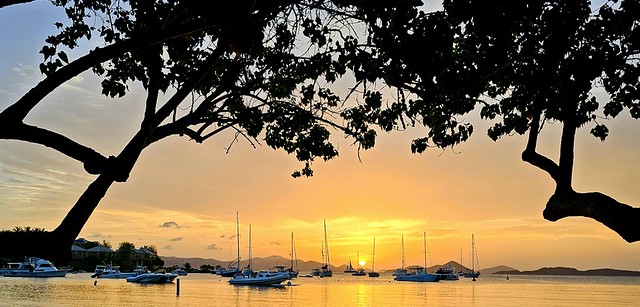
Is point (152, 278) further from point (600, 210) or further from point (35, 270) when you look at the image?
point (600, 210)

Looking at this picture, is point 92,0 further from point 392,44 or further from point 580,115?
point 580,115

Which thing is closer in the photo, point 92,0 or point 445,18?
point 445,18


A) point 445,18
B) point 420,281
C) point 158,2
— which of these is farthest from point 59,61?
point 420,281

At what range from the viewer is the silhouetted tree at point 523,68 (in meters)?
6.15

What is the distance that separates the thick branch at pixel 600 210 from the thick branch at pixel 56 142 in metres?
4.49

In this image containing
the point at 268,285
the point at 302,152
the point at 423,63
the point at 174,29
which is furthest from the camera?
the point at 268,285

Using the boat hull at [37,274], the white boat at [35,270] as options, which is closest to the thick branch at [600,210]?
the white boat at [35,270]

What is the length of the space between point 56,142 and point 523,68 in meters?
6.02

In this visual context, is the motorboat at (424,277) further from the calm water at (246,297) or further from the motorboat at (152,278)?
the motorboat at (152,278)

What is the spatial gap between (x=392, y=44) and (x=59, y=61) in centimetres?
380

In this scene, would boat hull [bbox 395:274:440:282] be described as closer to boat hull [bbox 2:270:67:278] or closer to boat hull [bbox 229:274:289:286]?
boat hull [bbox 229:274:289:286]

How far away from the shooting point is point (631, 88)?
26.7ft

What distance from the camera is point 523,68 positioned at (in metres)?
8.35

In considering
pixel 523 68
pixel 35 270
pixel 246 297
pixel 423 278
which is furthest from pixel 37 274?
pixel 523 68
